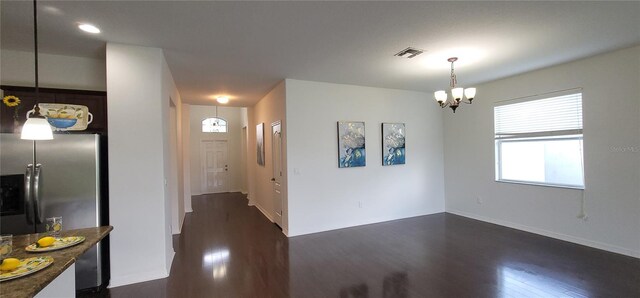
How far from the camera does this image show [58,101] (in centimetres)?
310

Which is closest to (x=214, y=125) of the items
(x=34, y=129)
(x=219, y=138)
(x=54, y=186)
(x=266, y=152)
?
(x=219, y=138)

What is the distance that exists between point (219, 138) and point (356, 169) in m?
6.16

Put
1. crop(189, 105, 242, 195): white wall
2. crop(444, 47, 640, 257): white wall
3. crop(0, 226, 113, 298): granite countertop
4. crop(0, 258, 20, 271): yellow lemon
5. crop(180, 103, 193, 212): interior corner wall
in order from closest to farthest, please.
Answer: crop(0, 226, 113, 298): granite countertop
crop(0, 258, 20, 271): yellow lemon
crop(444, 47, 640, 257): white wall
crop(180, 103, 193, 212): interior corner wall
crop(189, 105, 242, 195): white wall

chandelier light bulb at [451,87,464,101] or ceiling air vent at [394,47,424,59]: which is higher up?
ceiling air vent at [394,47,424,59]

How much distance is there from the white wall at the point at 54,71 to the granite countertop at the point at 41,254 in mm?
2184

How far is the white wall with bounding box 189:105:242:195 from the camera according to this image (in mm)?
9273

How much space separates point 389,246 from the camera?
A: 13.5ft

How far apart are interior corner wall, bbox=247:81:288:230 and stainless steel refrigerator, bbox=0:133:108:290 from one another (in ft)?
8.56

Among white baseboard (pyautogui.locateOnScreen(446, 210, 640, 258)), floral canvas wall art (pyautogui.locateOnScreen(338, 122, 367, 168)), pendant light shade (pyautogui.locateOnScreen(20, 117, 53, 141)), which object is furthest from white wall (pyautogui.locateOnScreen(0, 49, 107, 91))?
white baseboard (pyautogui.locateOnScreen(446, 210, 640, 258))

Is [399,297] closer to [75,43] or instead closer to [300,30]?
[300,30]

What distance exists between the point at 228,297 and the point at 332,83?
3.77 m

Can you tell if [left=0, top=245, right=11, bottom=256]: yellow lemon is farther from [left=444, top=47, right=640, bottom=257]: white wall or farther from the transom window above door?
the transom window above door

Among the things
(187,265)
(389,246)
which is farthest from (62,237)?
(389,246)

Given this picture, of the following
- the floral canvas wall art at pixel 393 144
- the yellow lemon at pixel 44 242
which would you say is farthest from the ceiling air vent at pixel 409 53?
the yellow lemon at pixel 44 242
